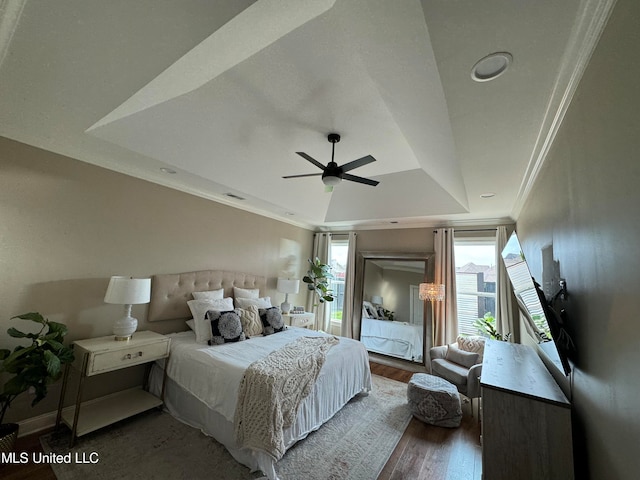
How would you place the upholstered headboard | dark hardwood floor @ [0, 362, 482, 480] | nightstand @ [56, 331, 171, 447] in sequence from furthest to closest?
the upholstered headboard < nightstand @ [56, 331, 171, 447] < dark hardwood floor @ [0, 362, 482, 480]

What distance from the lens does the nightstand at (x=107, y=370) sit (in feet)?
7.16

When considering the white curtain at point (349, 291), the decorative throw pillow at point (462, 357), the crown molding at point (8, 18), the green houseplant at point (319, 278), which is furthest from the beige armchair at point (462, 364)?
the crown molding at point (8, 18)

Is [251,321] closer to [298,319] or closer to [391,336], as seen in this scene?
[298,319]

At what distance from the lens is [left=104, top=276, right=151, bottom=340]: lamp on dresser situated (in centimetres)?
244

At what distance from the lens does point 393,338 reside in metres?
4.63

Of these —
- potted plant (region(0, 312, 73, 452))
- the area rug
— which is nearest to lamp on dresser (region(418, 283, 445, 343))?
the area rug

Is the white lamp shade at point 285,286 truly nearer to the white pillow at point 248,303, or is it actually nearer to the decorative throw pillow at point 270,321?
the white pillow at point 248,303

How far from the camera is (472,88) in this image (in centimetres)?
134

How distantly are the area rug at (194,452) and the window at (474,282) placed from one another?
86.8 inches

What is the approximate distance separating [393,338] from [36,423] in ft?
15.0

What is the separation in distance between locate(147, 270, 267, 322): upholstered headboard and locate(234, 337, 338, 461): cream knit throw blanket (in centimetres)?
165

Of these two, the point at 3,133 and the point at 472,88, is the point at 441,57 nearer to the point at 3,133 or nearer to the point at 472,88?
the point at 472,88

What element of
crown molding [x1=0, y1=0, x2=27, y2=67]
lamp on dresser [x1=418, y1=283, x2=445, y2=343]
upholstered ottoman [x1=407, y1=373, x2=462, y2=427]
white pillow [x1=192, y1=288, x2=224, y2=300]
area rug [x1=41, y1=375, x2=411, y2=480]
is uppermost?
crown molding [x1=0, y1=0, x2=27, y2=67]

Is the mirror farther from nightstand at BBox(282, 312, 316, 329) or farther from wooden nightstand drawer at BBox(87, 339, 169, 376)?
wooden nightstand drawer at BBox(87, 339, 169, 376)
